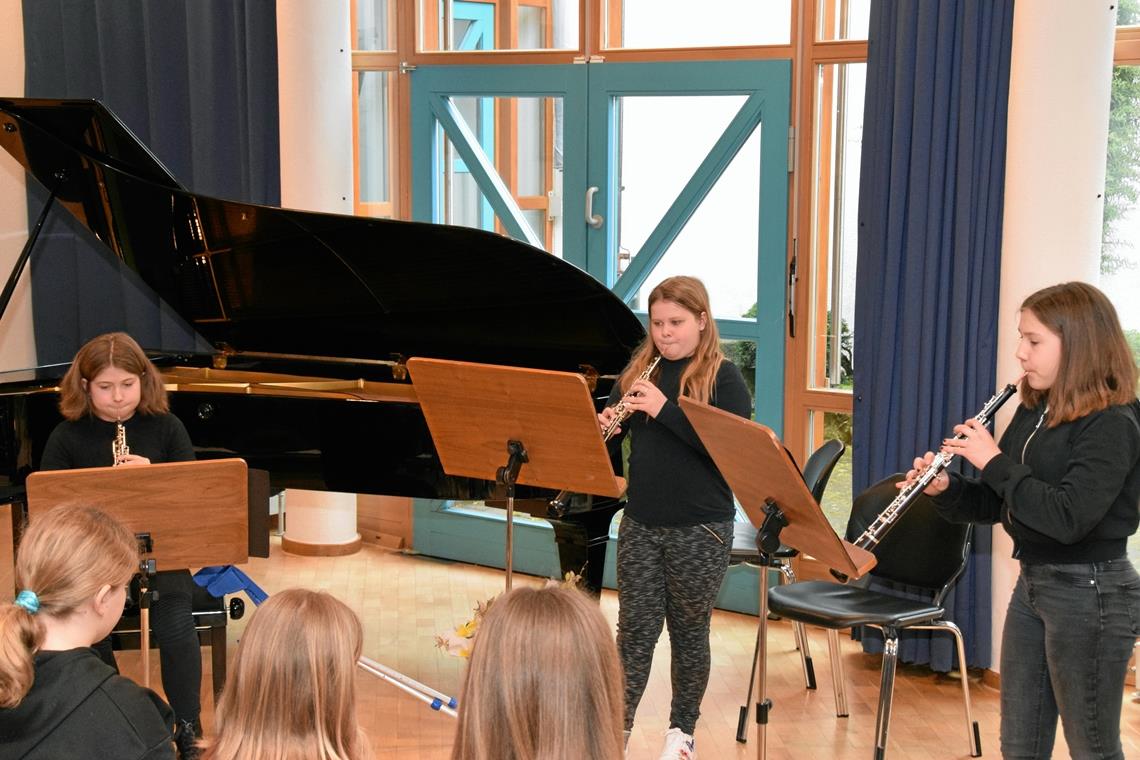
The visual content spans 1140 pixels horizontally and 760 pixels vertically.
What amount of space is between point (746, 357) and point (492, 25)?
77.5 inches

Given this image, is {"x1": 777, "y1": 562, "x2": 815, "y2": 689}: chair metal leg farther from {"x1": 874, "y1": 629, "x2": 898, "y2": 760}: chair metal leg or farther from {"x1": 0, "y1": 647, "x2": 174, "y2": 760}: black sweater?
{"x1": 0, "y1": 647, "x2": 174, "y2": 760}: black sweater

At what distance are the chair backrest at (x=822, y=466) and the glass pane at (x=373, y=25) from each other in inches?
119

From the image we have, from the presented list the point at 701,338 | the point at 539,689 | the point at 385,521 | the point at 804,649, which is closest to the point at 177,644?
the point at 701,338

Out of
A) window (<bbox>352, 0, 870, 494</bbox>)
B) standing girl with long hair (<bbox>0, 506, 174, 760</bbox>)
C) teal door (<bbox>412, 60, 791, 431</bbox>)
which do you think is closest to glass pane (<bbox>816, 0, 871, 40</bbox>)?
window (<bbox>352, 0, 870, 494</bbox>)

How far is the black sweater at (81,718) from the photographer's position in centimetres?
222

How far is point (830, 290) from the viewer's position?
5.23 metres

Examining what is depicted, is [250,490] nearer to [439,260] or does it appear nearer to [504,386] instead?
[504,386]

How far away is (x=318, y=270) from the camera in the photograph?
4.86m

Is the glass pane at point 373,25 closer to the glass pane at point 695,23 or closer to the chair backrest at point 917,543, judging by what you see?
the glass pane at point 695,23

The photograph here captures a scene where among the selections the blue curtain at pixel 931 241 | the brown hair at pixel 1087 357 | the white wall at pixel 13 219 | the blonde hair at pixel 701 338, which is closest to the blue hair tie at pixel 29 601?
the blonde hair at pixel 701 338

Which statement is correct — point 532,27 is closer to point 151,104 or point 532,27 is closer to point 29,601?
point 151,104

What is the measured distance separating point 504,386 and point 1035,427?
1327 millimetres

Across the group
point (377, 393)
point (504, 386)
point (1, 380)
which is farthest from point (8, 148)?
point (504, 386)

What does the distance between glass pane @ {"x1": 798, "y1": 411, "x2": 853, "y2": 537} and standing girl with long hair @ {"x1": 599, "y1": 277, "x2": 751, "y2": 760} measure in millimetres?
1698
